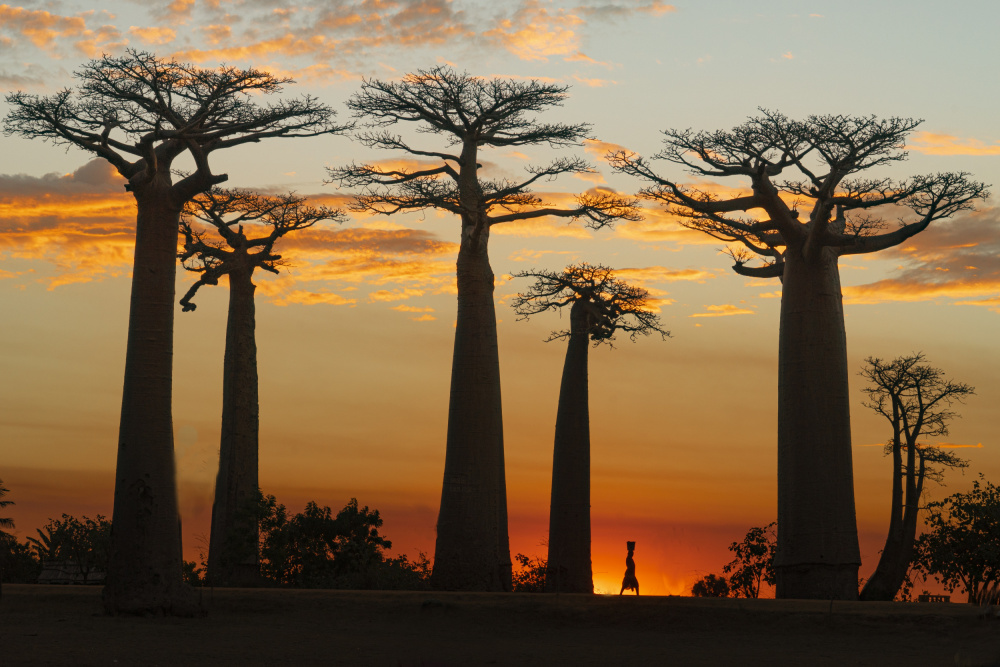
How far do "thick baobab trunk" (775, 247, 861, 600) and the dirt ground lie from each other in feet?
10.5

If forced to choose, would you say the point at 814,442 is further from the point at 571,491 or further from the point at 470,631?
the point at 470,631

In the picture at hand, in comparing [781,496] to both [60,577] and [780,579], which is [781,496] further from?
[60,577]

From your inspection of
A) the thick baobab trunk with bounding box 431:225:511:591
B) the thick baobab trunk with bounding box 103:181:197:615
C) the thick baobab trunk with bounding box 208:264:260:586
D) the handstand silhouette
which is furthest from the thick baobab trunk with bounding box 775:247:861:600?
the thick baobab trunk with bounding box 208:264:260:586

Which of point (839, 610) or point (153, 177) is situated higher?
point (153, 177)

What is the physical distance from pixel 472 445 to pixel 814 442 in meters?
6.11

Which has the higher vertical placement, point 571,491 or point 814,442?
point 814,442

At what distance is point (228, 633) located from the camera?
509 inches

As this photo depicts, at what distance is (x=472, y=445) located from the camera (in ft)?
63.7

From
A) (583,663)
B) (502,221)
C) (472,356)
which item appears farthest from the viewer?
(502,221)

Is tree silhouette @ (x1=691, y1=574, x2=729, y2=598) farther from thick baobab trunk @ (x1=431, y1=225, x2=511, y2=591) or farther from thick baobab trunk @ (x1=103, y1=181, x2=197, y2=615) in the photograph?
thick baobab trunk @ (x1=103, y1=181, x2=197, y2=615)

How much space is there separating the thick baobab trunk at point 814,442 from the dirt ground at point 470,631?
320 centimetres

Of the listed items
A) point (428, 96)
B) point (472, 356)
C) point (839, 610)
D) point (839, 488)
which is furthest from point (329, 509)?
point (839, 610)

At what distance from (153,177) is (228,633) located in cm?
677

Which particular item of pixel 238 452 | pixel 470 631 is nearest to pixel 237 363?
pixel 238 452
